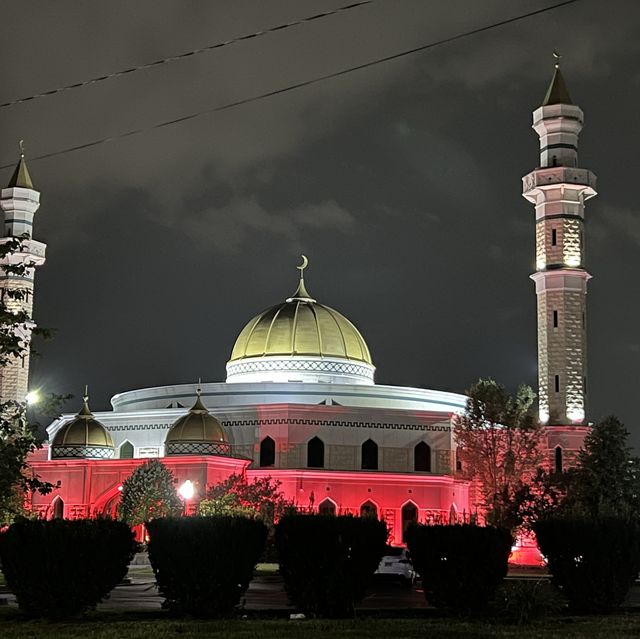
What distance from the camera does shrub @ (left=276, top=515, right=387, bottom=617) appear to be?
1845 centimetres

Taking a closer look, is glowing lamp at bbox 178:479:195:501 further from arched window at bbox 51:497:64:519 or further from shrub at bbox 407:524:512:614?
shrub at bbox 407:524:512:614

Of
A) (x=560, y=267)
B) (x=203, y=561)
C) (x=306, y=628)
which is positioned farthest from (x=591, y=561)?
(x=560, y=267)

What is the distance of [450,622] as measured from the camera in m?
17.7

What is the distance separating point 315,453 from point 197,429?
5.23 m

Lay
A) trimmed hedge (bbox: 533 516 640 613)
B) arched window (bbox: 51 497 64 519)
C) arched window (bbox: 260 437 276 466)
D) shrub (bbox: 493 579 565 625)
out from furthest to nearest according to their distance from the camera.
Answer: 1. arched window (bbox: 260 437 276 466)
2. arched window (bbox: 51 497 64 519)
3. trimmed hedge (bbox: 533 516 640 613)
4. shrub (bbox: 493 579 565 625)

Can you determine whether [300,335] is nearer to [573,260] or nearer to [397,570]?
[573,260]

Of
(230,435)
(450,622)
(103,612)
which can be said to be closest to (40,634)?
(103,612)

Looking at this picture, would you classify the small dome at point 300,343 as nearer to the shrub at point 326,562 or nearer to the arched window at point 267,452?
the arched window at point 267,452

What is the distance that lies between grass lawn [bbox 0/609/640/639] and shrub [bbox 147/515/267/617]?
1.57 feet

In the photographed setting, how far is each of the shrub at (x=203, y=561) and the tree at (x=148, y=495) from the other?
78.0ft

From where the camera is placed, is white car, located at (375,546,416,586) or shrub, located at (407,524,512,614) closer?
shrub, located at (407,524,512,614)

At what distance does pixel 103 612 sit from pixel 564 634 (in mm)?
7170

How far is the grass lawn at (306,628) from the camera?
1581 centimetres

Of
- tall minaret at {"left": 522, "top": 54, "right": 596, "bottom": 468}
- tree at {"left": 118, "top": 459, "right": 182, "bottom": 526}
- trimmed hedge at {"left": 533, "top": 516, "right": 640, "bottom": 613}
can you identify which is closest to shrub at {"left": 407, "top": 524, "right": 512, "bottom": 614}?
trimmed hedge at {"left": 533, "top": 516, "right": 640, "bottom": 613}
